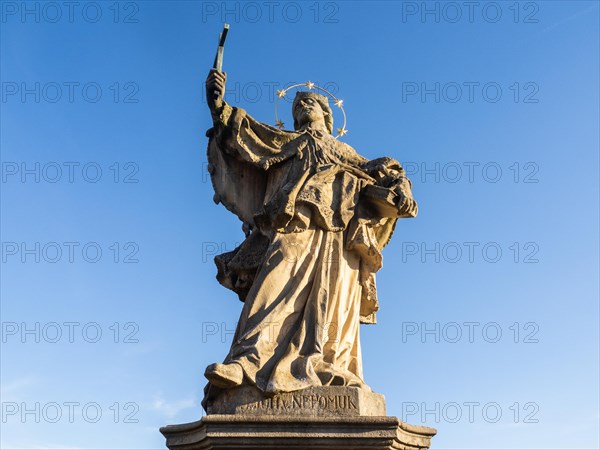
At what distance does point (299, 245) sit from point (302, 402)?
183 cm

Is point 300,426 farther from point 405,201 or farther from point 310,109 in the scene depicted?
point 310,109

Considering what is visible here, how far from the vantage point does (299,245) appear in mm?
10039

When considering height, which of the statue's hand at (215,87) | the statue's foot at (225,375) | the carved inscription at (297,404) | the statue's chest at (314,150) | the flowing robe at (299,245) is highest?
the statue's hand at (215,87)

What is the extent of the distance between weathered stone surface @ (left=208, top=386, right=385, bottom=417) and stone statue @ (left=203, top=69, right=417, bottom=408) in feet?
0.28

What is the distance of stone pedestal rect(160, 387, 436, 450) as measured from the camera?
8547 millimetres

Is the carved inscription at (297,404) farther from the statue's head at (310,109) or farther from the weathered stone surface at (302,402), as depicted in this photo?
the statue's head at (310,109)

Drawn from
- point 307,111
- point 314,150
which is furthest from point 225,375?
point 307,111

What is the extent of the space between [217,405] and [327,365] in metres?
1.15

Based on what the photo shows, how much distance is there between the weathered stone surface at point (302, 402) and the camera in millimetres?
8844

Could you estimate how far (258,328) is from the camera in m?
9.43

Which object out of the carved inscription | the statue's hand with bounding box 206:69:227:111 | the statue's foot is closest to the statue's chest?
the statue's hand with bounding box 206:69:227:111

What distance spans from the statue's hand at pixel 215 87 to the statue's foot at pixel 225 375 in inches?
121

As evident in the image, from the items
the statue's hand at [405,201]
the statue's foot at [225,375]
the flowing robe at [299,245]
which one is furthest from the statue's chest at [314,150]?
the statue's foot at [225,375]

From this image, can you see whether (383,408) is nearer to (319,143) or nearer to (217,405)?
(217,405)
